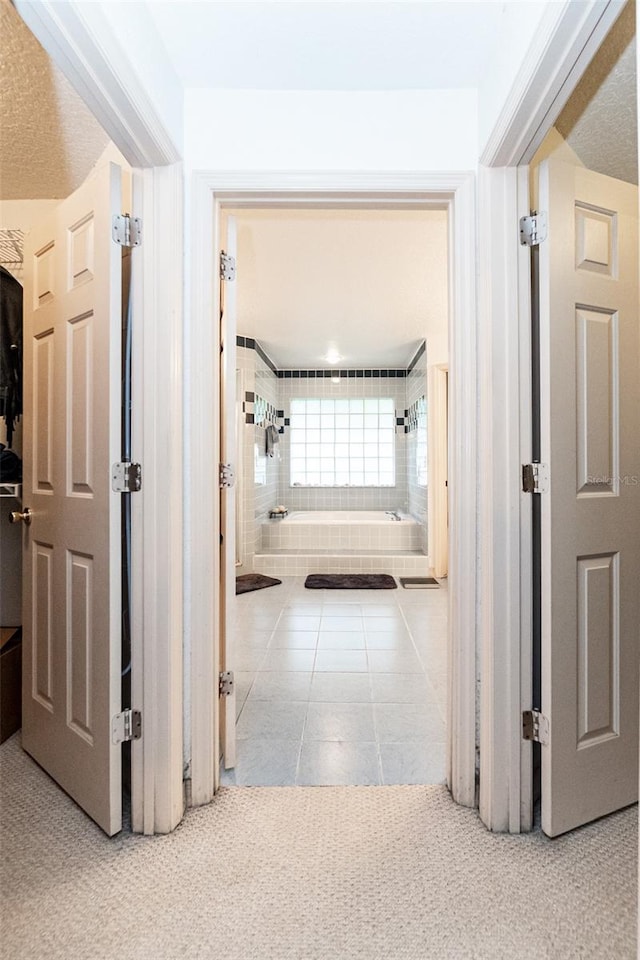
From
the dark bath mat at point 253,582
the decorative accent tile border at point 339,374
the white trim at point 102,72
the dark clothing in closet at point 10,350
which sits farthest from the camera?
the decorative accent tile border at point 339,374

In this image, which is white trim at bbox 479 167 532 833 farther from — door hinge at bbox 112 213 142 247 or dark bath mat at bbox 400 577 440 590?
dark bath mat at bbox 400 577 440 590

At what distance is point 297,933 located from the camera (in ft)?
3.75

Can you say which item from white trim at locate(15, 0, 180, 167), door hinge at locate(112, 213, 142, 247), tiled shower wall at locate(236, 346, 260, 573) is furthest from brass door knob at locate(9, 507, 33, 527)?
tiled shower wall at locate(236, 346, 260, 573)

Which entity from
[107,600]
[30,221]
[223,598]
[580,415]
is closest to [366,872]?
[223,598]

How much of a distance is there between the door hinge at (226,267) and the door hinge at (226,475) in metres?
0.69

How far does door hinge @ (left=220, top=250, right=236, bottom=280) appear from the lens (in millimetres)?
1761

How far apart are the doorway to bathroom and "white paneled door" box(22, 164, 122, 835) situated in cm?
45

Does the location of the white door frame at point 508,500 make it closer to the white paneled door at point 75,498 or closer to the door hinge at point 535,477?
the door hinge at point 535,477

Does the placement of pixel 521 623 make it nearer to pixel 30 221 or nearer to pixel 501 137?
pixel 501 137

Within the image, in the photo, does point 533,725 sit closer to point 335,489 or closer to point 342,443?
point 335,489

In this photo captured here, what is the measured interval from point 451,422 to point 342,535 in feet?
13.2

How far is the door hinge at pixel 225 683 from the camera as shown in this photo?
170 centimetres

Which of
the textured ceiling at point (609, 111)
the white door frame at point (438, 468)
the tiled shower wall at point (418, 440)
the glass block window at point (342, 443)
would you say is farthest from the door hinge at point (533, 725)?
the glass block window at point (342, 443)

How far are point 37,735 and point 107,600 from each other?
807 millimetres
